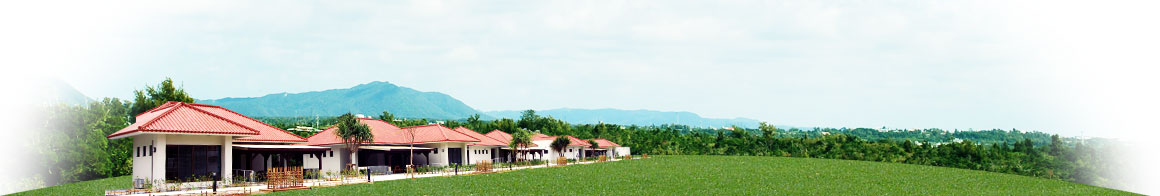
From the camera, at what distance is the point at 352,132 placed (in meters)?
38.4

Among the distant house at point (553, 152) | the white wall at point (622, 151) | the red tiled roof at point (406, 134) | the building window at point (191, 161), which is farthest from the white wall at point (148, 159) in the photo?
the white wall at point (622, 151)

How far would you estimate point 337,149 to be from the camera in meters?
41.1

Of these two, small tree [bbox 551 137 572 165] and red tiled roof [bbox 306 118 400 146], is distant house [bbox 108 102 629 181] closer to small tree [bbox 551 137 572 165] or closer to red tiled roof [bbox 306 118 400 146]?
red tiled roof [bbox 306 118 400 146]

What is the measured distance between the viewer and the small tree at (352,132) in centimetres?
3812

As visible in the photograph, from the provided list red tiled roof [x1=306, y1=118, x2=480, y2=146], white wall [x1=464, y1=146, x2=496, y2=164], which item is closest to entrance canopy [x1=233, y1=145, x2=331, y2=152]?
red tiled roof [x1=306, y1=118, x2=480, y2=146]

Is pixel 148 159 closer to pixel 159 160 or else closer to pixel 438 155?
pixel 159 160

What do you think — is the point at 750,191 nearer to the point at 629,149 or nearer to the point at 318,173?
the point at 318,173

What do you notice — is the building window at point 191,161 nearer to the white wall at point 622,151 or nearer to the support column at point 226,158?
the support column at point 226,158

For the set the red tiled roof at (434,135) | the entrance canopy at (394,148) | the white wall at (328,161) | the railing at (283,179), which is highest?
the red tiled roof at (434,135)

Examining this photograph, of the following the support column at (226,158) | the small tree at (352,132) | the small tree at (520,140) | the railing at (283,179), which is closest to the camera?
the railing at (283,179)

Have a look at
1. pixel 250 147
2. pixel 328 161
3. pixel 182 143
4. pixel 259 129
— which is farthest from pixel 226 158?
pixel 328 161

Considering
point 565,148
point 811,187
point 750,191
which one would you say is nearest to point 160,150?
point 750,191

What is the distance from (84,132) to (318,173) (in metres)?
20.1

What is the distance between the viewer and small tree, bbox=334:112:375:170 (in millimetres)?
38125
